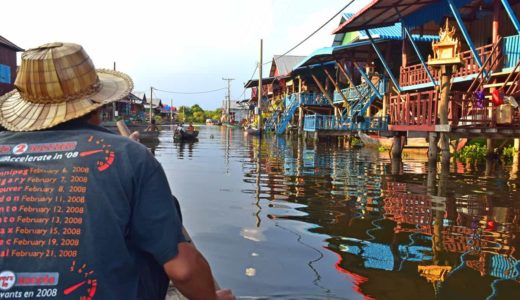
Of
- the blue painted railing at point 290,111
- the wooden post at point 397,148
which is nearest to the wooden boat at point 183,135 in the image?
the blue painted railing at point 290,111

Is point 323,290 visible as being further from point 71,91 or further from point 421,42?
point 421,42

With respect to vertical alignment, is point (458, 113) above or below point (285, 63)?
below

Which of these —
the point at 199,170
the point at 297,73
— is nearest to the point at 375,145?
the point at 297,73

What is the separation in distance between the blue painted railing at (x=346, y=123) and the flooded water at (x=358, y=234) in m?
9.33

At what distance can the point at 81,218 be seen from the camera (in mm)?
1440

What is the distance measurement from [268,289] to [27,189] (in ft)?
8.81

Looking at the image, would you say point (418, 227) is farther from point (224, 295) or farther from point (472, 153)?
point (472, 153)


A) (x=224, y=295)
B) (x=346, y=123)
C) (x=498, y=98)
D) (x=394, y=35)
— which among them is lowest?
(x=224, y=295)

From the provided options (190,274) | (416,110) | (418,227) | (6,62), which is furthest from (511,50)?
(6,62)

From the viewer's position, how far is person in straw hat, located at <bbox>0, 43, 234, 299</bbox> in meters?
1.41

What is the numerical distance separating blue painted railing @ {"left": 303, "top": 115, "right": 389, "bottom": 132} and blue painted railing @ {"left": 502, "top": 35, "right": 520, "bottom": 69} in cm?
642

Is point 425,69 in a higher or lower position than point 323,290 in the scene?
higher

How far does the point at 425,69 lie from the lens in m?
15.9

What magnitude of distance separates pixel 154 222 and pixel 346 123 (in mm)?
20787
